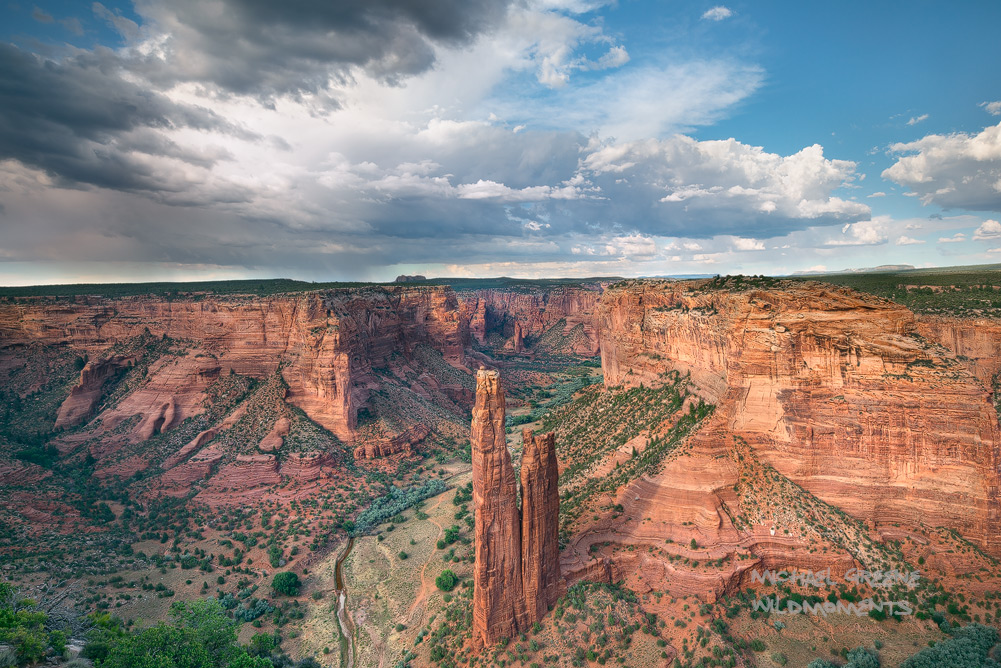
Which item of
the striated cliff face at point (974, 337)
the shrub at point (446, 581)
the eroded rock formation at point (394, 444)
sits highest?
the striated cliff face at point (974, 337)

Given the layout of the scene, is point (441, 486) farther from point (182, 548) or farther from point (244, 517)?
point (182, 548)

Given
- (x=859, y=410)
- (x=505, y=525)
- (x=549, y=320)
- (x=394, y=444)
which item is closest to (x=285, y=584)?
(x=505, y=525)

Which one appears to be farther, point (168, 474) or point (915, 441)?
point (168, 474)

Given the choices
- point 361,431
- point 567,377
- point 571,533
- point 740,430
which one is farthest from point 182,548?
point 567,377

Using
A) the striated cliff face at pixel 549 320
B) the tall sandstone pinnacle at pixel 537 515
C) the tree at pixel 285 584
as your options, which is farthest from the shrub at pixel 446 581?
→ the striated cliff face at pixel 549 320

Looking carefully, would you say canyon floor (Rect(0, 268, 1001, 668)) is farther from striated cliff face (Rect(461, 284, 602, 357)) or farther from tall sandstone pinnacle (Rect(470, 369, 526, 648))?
striated cliff face (Rect(461, 284, 602, 357))

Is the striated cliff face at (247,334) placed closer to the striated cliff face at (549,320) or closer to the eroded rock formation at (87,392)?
the eroded rock formation at (87,392)
